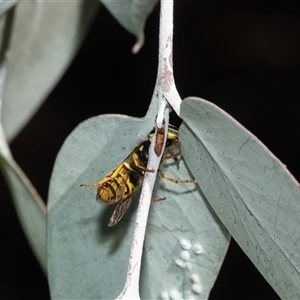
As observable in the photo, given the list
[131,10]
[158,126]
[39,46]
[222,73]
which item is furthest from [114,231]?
[222,73]

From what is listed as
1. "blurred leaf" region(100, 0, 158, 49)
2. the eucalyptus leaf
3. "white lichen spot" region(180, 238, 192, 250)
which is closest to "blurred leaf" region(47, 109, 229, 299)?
"white lichen spot" region(180, 238, 192, 250)

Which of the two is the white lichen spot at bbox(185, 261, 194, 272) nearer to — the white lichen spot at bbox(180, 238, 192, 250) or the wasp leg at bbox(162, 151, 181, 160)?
the white lichen spot at bbox(180, 238, 192, 250)

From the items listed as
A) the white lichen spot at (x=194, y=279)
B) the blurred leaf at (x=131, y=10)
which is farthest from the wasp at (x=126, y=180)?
the blurred leaf at (x=131, y=10)

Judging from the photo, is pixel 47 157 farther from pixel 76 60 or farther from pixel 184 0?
pixel 184 0

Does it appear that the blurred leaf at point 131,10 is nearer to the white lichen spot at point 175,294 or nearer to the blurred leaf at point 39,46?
the blurred leaf at point 39,46

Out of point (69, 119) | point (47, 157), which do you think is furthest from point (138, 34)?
point (47, 157)

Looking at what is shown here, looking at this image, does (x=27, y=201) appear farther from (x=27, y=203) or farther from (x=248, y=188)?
(x=248, y=188)
